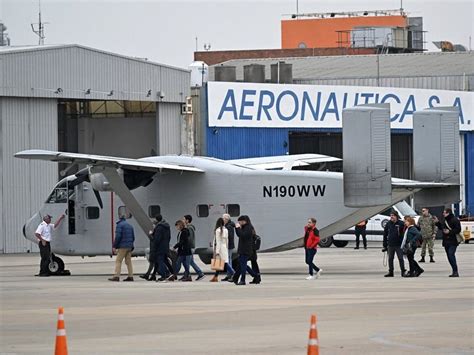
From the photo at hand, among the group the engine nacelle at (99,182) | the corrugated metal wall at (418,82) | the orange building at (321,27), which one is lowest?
the engine nacelle at (99,182)

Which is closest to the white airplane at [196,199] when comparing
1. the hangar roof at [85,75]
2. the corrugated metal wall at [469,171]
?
the hangar roof at [85,75]

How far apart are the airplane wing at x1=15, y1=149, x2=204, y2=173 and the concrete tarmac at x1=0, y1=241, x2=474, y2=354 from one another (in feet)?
9.59

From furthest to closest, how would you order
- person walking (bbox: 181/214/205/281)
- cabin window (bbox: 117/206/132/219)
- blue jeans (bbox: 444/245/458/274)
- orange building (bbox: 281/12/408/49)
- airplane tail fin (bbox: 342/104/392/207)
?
orange building (bbox: 281/12/408/49) → cabin window (bbox: 117/206/132/219) → airplane tail fin (bbox: 342/104/392/207) → person walking (bbox: 181/214/205/281) → blue jeans (bbox: 444/245/458/274)

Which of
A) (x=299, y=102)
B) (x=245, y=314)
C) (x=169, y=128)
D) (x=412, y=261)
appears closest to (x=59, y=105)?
(x=169, y=128)

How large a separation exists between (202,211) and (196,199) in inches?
14.3

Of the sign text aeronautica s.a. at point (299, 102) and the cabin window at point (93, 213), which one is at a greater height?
the sign text aeronautica s.a. at point (299, 102)

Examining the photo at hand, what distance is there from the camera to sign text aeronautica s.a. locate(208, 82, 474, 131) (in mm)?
53562

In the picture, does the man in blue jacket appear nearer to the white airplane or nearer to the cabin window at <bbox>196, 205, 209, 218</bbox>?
the white airplane

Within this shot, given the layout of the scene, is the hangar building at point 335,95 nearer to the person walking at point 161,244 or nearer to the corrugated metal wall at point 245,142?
the corrugated metal wall at point 245,142

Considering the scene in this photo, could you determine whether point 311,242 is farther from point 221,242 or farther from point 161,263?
point 161,263

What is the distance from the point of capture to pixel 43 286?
27.7 metres

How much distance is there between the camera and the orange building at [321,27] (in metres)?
110

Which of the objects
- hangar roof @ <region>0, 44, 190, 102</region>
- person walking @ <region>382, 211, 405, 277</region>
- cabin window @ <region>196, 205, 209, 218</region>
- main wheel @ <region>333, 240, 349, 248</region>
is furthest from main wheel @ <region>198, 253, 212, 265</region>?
main wheel @ <region>333, 240, 349, 248</region>

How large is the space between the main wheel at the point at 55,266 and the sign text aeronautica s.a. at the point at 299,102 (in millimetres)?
21103
